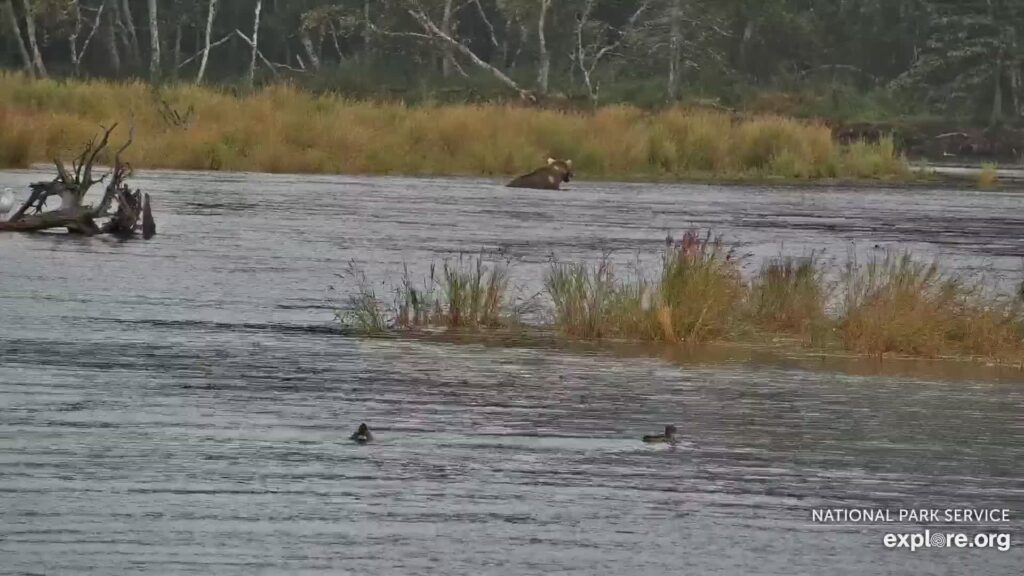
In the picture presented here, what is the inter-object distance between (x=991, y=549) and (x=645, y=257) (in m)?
13.8

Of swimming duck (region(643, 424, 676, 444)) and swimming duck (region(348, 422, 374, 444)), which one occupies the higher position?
swimming duck (region(348, 422, 374, 444))

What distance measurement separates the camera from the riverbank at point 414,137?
41.7 metres

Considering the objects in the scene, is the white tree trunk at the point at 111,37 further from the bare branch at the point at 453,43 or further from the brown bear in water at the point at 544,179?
the brown bear in water at the point at 544,179

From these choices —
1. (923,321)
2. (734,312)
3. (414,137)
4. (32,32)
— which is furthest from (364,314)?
(32,32)

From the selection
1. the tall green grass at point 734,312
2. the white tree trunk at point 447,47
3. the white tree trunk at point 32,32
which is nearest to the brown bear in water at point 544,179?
the tall green grass at point 734,312

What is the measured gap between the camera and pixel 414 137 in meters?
43.5

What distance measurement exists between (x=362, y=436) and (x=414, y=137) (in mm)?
32321

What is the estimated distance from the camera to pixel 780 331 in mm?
17359

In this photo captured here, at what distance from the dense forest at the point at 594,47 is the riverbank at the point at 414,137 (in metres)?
15.7

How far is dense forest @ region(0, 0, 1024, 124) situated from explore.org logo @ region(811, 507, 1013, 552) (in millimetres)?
51270

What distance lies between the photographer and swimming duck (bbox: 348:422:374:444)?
451 inches

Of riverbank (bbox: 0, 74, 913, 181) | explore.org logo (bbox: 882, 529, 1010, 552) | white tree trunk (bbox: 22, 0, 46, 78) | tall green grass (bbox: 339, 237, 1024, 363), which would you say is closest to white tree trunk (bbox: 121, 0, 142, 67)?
white tree trunk (bbox: 22, 0, 46, 78)

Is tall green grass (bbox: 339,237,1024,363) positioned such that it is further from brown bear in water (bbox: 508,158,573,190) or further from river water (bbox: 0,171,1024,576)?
brown bear in water (bbox: 508,158,573,190)

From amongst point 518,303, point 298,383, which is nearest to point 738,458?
point 298,383
